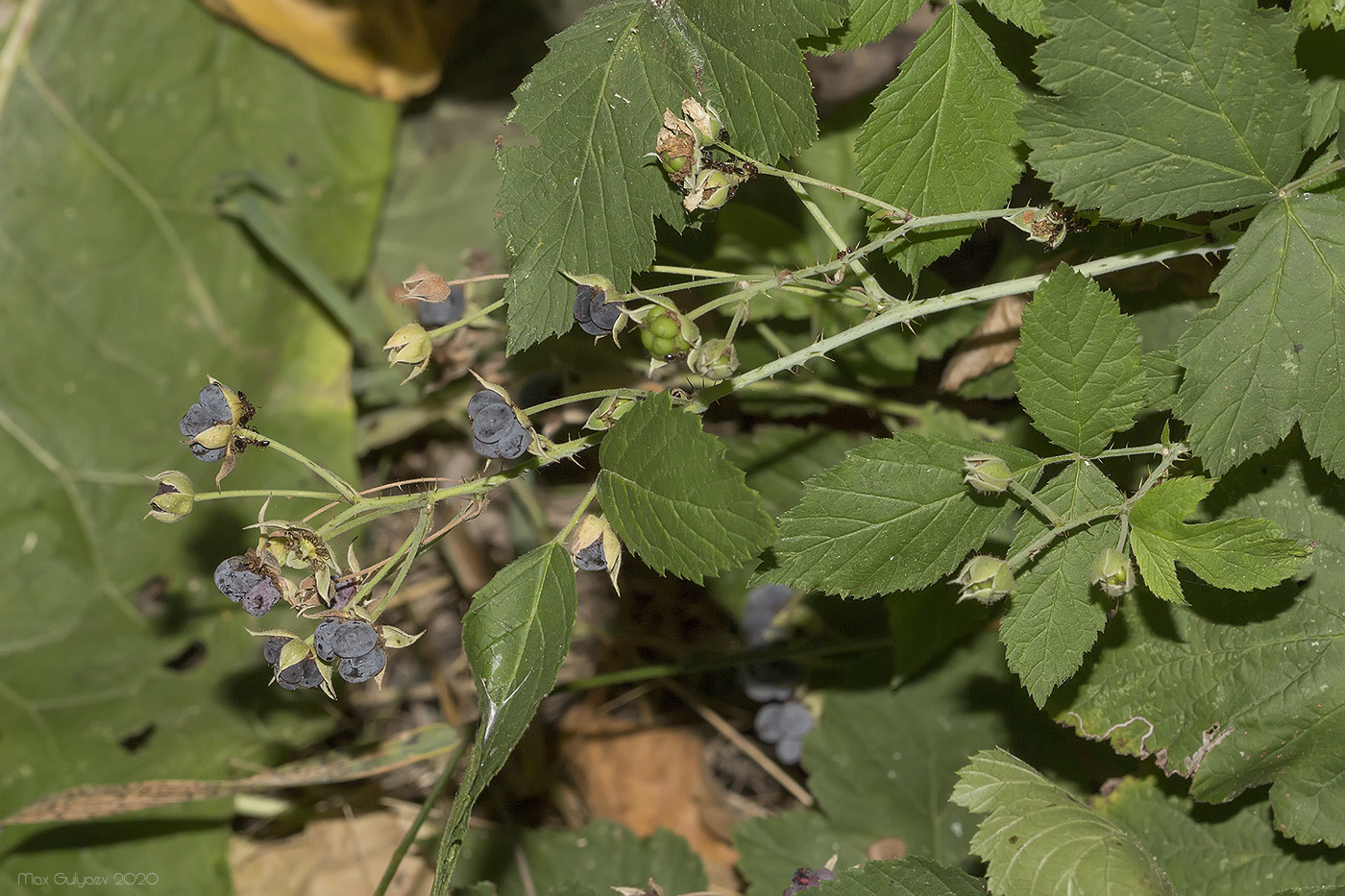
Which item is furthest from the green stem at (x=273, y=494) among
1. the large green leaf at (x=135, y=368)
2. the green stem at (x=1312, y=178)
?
the green stem at (x=1312, y=178)

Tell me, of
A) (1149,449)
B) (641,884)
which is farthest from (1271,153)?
(641,884)

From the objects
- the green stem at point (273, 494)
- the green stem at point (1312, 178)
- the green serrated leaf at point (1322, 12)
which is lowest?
the green stem at point (273, 494)

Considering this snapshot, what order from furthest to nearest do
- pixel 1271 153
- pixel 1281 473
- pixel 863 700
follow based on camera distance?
1. pixel 863 700
2. pixel 1281 473
3. pixel 1271 153

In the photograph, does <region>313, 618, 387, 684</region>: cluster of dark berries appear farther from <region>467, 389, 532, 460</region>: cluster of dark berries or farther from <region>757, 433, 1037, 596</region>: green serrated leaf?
<region>757, 433, 1037, 596</region>: green serrated leaf

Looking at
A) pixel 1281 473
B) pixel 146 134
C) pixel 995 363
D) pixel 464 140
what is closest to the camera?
pixel 1281 473

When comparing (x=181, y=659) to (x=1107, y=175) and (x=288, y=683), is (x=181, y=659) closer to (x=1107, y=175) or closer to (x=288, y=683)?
(x=288, y=683)

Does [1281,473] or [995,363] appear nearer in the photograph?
[1281,473]

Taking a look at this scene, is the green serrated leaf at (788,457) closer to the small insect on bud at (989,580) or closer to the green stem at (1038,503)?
the green stem at (1038,503)
